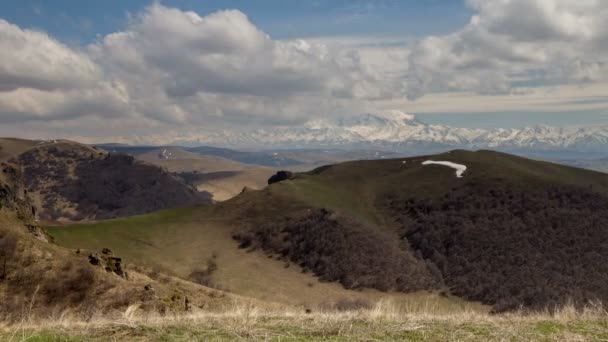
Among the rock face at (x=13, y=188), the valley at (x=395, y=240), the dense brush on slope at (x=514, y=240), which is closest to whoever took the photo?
the rock face at (x=13, y=188)

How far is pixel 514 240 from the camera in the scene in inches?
3900

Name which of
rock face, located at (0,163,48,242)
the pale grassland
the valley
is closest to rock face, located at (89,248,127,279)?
the pale grassland

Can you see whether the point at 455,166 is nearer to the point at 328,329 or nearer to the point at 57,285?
the point at 57,285

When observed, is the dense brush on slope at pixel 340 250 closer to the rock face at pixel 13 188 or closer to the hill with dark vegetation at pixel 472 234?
the hill with dark vegetation at pixel 472 234

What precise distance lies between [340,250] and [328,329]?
88.5 meters

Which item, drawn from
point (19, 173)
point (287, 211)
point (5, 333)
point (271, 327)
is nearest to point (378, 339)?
point (271, 327)

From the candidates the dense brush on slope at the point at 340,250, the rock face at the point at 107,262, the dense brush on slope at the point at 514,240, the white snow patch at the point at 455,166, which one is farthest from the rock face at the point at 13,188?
the white snow patch at the point at 455,166

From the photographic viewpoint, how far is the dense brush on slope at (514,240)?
83.7 metres

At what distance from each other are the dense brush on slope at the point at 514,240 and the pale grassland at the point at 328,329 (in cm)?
7270

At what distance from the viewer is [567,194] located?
113 meters

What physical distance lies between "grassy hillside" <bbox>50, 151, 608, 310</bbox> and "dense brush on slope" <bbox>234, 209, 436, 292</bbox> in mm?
321

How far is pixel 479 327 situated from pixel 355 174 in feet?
459

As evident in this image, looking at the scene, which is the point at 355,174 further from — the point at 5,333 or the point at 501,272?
the point at 5,333

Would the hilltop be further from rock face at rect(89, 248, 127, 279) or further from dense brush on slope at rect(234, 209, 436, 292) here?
dense brush on slope at rect(234, 209, 436, 292)
